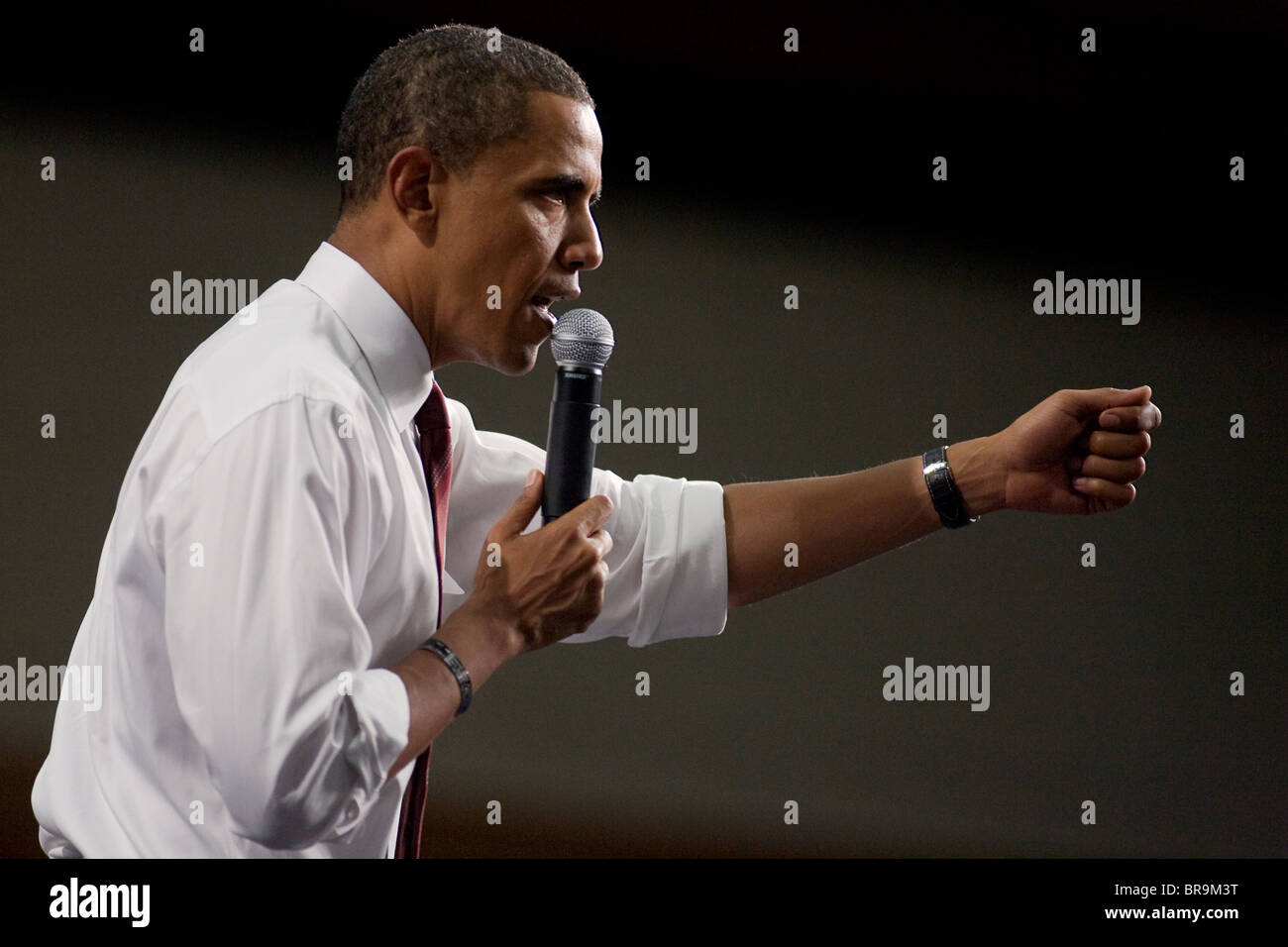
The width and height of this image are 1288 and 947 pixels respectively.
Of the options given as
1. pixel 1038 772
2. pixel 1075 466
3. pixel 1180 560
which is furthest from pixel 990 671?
pixel 1075 466

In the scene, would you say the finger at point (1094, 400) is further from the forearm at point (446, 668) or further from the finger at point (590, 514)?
the forearm at point (446, 668)

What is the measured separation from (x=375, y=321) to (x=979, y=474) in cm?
71

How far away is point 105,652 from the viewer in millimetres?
1107

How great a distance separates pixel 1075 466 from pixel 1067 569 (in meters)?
1.23

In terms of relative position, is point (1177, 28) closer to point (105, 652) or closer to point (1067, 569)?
point (1067, 569)

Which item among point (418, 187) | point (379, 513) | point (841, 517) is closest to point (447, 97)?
point (418, 187)

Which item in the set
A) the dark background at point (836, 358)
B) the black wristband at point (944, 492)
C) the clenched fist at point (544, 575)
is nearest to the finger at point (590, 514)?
the clenched fist at point (544, 575)

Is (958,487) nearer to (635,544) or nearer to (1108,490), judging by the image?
(1108,490)

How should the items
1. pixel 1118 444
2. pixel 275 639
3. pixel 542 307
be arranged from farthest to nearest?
pixel 1118 444 → pixel 542 307 → pixel 275 639

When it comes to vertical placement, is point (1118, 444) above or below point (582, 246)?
below

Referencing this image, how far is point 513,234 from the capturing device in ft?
3.97

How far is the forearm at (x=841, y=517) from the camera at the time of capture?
143 cm

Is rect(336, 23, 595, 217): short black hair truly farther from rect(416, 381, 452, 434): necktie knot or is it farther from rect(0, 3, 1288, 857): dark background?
rect(0, 3, 1288, 857): dark background

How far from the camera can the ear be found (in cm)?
120
